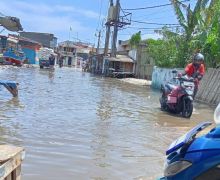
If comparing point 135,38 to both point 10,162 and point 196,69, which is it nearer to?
point 196,69

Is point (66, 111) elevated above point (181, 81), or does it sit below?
below

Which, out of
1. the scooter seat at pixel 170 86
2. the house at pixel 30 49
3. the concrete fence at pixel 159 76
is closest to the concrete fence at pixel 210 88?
the scooter seat at pixel 170 86

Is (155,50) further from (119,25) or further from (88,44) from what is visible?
(88,44)

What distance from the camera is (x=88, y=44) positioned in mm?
118812

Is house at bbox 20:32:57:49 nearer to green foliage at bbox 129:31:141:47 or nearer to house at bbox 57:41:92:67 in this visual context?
house at bbox 57:41:92:67

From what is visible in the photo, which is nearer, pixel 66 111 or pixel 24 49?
pixel 66 111

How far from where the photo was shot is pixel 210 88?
17.8 metres

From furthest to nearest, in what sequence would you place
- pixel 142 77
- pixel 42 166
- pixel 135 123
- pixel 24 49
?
pixel 24 49
pixel 142 77
pixel 135 123
pixel 42 166

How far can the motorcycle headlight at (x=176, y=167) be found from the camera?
9.79ft

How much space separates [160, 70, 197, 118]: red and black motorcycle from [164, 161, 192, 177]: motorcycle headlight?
7713 millimetres

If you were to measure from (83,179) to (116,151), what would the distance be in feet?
4.83

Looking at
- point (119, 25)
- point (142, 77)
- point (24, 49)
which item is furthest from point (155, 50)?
point (24, 49)

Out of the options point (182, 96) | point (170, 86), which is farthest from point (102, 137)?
point (170, 86)

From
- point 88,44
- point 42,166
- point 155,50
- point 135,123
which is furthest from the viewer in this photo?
point 88,44
